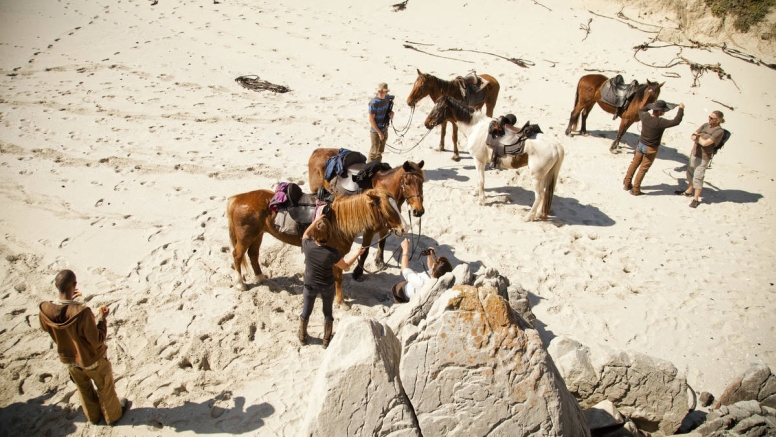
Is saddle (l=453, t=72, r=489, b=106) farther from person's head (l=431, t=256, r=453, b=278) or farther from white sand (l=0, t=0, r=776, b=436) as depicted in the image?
person's head (l=431, t=256, r=453, b=278)

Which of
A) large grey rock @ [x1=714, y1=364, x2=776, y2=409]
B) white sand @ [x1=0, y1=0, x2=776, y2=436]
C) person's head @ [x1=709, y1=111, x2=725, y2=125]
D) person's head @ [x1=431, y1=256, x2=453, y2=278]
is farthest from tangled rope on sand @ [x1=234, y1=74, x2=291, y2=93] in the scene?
large grey rock @ [x1=714, y1=364, x2=776, y2=409]

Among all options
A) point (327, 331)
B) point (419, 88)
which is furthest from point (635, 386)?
point (419, 88)

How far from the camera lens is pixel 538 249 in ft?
22.2

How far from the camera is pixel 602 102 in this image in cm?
992

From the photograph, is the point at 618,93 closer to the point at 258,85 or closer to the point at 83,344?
the point at 258,85

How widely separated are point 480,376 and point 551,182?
5234mm

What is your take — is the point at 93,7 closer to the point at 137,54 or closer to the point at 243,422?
the point at 137,54

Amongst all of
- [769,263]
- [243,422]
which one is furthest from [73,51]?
Answer: [769,263]

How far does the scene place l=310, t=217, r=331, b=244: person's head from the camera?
415 centimetres

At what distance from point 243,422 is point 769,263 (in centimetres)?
817

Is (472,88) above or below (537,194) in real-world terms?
above

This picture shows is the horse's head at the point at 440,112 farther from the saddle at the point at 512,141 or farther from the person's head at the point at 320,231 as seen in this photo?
the person's head at the point at 320,231

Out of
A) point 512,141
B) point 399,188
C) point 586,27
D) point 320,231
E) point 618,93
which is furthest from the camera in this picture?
point 586,27

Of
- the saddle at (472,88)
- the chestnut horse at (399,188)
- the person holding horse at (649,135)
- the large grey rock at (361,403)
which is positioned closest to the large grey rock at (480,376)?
the large grey rock at (361,403)
